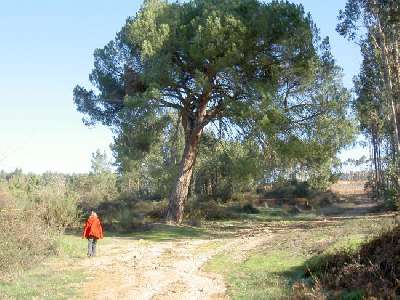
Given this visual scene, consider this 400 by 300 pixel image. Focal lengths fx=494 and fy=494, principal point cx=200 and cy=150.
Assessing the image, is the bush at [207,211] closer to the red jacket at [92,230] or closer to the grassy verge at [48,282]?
the red jacket at [92,230]

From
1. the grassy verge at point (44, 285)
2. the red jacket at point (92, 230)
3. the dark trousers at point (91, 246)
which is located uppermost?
the red jacket at point (92, 230)

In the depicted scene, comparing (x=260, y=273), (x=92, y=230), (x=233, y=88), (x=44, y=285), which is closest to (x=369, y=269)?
(x=260, y=273)

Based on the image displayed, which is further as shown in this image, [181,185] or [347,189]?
[347,189]

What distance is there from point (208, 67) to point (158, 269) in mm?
14493

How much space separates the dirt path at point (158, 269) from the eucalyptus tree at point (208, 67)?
23.1 feet

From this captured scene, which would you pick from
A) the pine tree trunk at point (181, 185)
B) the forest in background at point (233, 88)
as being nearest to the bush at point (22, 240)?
the forest in background at point (233, 88)

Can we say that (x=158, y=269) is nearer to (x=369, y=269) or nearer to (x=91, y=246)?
(x=91, y=246)

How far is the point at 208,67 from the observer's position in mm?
26094

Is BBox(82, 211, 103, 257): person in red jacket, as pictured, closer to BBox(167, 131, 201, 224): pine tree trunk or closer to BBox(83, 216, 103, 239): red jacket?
BBox(83, 216, 103, 239): red jacket

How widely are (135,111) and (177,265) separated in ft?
42.0

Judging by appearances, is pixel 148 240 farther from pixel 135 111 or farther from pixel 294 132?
pixel 294 132

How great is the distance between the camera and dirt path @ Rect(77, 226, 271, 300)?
1081 centimetres

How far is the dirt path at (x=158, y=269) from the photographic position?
10812mm

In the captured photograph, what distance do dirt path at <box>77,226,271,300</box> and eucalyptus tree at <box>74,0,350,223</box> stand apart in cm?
704
